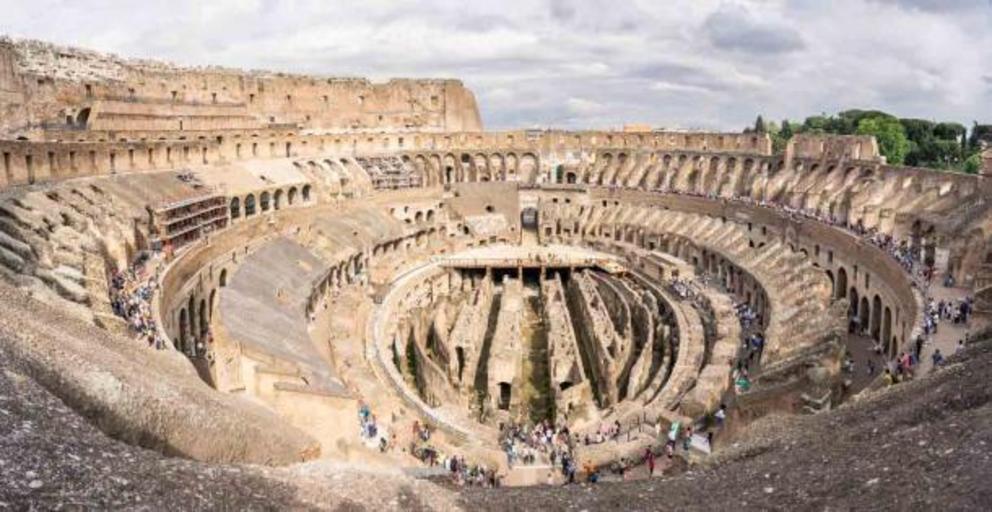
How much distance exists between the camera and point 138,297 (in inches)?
814

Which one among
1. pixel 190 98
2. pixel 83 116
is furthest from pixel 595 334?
pixel 190 98

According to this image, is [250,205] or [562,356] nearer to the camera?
[562,356]

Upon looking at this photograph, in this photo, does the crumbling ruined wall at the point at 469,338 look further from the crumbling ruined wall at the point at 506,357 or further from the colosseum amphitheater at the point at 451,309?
the crumbling ruined wall at the point at 506,357

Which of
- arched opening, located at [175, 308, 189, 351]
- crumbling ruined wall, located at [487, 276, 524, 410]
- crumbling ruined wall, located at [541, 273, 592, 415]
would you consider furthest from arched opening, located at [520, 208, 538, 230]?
arched opening, located at [175, 308, 189, 351]

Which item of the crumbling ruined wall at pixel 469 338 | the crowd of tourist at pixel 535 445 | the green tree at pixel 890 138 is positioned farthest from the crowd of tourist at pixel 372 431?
the green tree at pixel 890 138

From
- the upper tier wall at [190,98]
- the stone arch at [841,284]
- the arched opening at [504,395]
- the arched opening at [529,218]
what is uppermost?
the upper tier wall at [190,98]

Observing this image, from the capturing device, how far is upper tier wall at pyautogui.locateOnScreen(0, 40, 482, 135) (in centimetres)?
3556

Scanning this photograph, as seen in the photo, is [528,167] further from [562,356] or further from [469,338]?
A: [562,356]

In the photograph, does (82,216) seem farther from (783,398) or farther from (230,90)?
(230,90)

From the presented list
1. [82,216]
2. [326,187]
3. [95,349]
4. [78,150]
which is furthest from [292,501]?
[326,187]

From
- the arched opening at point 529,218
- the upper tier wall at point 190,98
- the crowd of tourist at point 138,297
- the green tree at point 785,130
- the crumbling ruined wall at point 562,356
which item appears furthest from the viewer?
the green tree at point 785,130

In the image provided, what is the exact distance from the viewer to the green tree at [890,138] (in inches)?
2341

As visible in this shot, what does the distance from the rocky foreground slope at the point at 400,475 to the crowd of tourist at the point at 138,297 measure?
5.22 m

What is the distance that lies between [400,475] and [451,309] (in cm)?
2670
